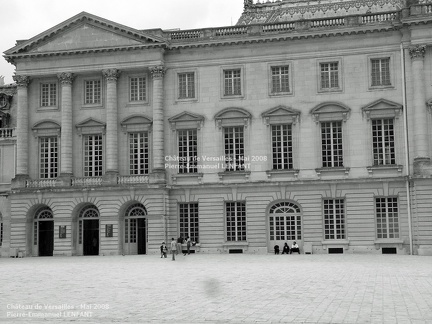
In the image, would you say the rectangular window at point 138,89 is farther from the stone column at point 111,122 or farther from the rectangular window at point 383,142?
the rectangular window at point 383,142

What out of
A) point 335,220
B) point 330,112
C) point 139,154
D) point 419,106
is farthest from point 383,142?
point 139,154

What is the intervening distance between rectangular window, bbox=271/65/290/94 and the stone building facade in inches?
3.3

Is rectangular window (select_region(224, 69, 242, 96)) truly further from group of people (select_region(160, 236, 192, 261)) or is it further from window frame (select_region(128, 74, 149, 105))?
group of people (select_region(160, 236, 192, 261))

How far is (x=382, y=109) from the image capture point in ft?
158

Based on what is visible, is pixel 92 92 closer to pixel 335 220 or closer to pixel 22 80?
pixel 22 80

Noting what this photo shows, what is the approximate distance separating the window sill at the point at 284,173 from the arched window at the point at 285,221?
1.97 m

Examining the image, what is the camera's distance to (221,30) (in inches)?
2044

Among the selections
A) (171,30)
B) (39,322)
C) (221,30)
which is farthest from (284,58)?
(39,322)

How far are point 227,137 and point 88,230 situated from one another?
1308 centimetres

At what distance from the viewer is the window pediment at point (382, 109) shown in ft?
157

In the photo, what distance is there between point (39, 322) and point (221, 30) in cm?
3832

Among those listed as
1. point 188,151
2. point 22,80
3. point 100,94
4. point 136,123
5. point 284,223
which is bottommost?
point 284,223

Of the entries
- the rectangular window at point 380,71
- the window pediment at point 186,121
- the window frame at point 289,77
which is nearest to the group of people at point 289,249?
the window pediment at point 186,121

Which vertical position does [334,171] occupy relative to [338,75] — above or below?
below
